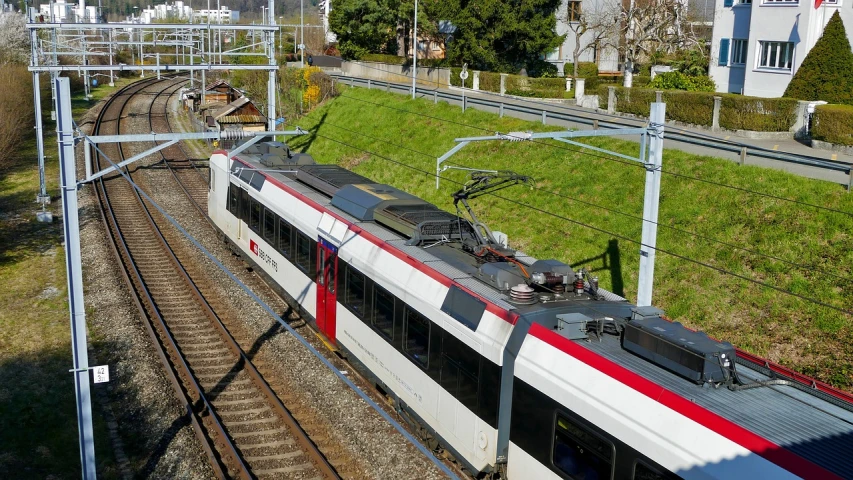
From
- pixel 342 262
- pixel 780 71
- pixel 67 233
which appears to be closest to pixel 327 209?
pixel 342 262

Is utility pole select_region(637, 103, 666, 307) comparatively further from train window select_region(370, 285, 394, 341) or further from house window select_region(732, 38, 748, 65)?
house window select_region(732, 38, 748, 65)

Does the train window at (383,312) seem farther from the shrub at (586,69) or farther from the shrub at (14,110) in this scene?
the shrub at (586,69)

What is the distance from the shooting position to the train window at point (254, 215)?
19953mm

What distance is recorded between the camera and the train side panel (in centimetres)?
737

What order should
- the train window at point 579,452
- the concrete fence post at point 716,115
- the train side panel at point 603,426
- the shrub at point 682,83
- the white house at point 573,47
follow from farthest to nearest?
the white house at point 573,47, the shrub at point 682,83, the concrete fence post at point 716,115, the train window at point 579,452, the train side panel at point 603,426

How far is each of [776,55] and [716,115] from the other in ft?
36.6

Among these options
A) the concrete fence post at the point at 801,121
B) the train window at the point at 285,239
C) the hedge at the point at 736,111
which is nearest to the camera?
the train window at the point at 285,239

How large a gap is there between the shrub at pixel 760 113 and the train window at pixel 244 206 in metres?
15.1

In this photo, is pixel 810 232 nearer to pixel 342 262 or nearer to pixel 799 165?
pixel 799 165

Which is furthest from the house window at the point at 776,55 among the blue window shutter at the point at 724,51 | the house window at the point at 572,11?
the house window at the point at 572,11

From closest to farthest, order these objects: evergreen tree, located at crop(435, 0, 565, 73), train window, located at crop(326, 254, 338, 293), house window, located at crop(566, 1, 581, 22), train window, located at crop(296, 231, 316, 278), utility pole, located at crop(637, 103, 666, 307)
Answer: utility pole, located at crop(637, 103, 666, 307), train window, located at crop(326, 254, 338, 293), train window, located at crop(296, 231, 316, 278), evergreen tree, located at crop(435, 0, 565, 73), house window, located at crop(566, 1, 581, 22)

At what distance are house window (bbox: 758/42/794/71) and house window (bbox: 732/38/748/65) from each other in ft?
6.20

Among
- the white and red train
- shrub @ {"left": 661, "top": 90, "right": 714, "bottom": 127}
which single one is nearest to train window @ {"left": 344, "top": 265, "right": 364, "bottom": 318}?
the white and red train

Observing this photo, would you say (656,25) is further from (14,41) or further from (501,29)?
(14,41)
